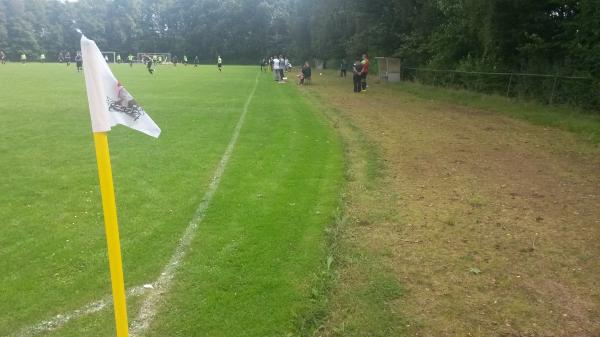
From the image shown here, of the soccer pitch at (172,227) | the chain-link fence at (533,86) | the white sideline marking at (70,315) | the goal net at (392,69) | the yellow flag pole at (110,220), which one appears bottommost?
the goal net at (392,69)

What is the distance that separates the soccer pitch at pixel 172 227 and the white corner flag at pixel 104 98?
1.67 m

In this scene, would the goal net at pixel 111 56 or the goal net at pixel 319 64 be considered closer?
the goal net at pixel 319 64

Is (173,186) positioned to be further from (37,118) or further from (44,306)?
(37,118)

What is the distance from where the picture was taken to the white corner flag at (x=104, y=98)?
291cm

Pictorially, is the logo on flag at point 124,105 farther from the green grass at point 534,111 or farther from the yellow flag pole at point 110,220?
the green grass at point 534,111

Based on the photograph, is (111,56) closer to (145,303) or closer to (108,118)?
(145,303)

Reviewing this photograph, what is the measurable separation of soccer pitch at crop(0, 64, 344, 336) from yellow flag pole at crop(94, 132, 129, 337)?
69cm

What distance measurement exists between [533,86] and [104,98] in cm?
1892

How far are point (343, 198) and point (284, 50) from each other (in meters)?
93.5

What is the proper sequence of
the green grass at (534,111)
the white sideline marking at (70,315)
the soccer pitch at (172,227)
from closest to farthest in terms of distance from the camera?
the white sideline marking at (70,315) < the soccer pitch at (172,227) < the green grass at (534,111)

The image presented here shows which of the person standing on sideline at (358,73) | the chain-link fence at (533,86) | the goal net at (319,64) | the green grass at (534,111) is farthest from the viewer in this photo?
the goal net at (319,64)

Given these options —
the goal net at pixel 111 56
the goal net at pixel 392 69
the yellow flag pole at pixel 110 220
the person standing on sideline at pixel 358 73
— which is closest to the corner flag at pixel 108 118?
the yellow flag pole at pixel 110 220

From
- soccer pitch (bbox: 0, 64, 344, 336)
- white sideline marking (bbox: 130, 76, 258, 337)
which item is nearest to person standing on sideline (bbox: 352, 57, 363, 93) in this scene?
soccer pitch (bbox: 0, 64, 344, 336)

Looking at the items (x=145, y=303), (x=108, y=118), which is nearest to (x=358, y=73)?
(x=145, y=303)
